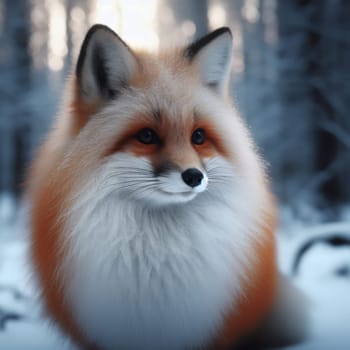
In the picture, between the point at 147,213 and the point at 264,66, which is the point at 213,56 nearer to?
the point at 147,213

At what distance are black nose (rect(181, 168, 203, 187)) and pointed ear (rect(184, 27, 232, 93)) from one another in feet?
1.84

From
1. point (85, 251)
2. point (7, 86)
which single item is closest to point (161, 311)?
point (85, 251)

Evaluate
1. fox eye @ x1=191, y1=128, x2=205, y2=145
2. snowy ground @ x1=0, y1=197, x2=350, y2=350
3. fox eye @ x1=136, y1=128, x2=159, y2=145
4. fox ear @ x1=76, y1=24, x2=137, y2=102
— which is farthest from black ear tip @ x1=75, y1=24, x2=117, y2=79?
snowy ground @ x1=0, y1=197, x2=350, y2=350

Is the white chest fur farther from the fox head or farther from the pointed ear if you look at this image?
the pointed ear

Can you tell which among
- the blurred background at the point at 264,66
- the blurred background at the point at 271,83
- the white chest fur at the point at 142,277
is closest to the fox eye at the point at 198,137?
the white chest fur at the point at 142,277

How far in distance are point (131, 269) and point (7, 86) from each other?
5189mm

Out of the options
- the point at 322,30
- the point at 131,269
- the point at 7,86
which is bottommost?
the point at 131,269

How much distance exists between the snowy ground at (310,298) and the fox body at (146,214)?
0.90ft

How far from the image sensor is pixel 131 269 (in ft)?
5.19

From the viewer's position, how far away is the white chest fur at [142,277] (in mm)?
1575

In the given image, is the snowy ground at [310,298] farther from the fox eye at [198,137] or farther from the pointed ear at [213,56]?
the pointed ear at [213,56]

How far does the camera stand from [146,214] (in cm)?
163

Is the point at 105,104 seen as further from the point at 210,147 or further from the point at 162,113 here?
the point at 210,147

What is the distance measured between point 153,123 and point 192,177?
28 cm
